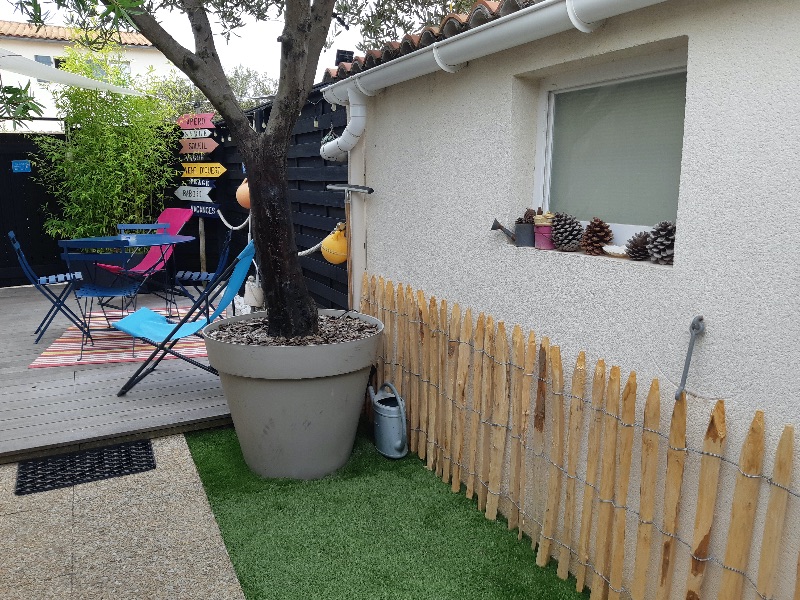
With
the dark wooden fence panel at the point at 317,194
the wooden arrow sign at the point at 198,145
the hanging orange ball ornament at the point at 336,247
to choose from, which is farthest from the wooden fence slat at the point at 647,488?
the wooden arrow sign at the point at 198,145

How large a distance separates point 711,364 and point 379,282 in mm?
Answer: 2255

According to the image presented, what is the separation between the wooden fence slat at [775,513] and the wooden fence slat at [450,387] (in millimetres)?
1639

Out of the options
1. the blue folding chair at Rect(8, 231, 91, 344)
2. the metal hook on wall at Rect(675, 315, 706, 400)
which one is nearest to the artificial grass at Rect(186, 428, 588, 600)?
the metal hook on wall at Rect(675, 315, 706, 400)

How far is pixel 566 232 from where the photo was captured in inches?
109

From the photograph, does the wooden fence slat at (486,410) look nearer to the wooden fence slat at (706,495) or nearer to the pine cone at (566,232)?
the pine cone at (566,232)

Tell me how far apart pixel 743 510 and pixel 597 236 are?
116cm

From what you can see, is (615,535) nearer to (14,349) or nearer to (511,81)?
(511,81)

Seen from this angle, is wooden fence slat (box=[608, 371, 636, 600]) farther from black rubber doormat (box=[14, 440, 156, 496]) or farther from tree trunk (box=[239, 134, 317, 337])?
black rubber doormat (box=[14, 440, 156, 496])

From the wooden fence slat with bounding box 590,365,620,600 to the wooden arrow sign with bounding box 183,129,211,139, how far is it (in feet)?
24.8

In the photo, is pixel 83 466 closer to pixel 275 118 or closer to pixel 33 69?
pixel 275 118

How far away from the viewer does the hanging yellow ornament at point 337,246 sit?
187 inches

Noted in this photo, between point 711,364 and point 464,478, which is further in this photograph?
point 464,478

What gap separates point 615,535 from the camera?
7.73 feet

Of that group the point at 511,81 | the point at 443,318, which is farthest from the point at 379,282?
the point at 511,81
